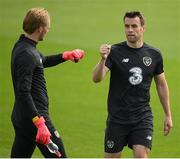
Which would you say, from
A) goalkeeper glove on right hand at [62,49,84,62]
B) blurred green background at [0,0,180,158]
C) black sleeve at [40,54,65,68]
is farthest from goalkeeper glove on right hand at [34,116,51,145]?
blurred green background at [0,0,180,158]

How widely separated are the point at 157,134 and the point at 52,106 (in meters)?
2.81

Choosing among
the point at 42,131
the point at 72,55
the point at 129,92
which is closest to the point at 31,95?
the point at 42,131

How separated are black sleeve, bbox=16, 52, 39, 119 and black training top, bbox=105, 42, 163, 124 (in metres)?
1.25

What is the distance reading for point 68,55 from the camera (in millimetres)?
8969

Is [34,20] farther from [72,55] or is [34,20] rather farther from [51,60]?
[72,55]

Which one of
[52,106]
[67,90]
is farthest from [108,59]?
[67,90]

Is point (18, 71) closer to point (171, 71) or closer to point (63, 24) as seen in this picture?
point (171, 71)

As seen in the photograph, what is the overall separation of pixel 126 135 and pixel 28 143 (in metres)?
1.28

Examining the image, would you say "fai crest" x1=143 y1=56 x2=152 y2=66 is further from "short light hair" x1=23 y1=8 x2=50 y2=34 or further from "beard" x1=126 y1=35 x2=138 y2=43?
"short light hair" x1=23 y1=8 x2=50 y2=34

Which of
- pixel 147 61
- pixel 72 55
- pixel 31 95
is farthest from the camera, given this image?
pixel 72 55

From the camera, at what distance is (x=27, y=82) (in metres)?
7.76

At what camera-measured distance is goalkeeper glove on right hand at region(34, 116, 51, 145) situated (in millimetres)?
7754

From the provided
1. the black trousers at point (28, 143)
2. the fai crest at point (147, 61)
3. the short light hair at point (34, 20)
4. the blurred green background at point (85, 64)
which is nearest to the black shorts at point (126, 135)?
the fai crest at point (147, 61)

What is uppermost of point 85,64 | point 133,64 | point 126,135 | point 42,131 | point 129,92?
point 133,64
